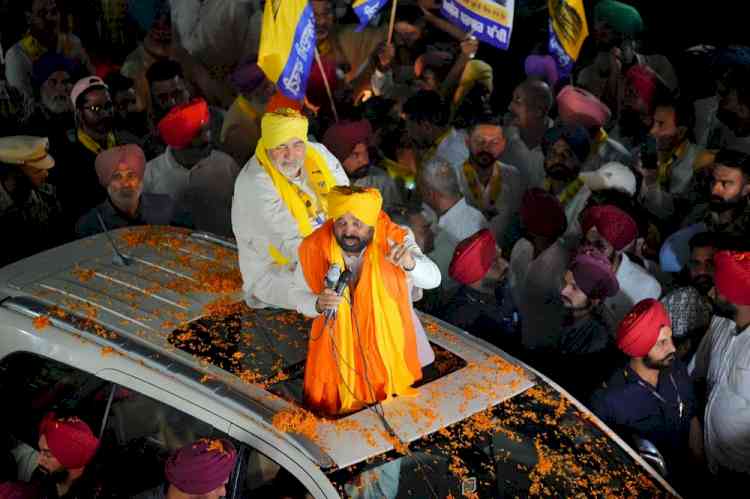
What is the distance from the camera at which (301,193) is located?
20.8 ft

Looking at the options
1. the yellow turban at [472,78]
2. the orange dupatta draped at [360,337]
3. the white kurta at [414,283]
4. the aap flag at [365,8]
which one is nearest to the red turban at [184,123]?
the aap flag at [365,8]

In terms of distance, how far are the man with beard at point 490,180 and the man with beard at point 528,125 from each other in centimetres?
73

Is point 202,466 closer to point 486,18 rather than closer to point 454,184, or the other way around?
point 454,184

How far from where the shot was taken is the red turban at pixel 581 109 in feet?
30.3

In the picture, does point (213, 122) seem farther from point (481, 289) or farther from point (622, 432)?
point (622, 432)

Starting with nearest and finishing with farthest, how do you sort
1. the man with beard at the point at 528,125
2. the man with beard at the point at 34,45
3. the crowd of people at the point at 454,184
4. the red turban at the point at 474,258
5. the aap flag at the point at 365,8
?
the crowd of people at the point at 454,184 < the red turban at the point at 474,258 < the aap flag at the point at 365,8 < the man with beard at the point at 528,125 < the man with beard at the point at 34,45

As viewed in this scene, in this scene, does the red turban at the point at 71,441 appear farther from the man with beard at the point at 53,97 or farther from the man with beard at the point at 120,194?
the man with beard at the point at 53,97

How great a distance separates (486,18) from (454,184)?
2.13m

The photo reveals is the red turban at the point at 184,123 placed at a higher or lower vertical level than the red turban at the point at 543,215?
higher

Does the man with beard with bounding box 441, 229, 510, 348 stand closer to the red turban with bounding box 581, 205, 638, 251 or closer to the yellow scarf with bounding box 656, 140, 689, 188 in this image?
the red turban with bounding box 581, 205, 638, 251

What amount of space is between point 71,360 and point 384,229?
5.87ft

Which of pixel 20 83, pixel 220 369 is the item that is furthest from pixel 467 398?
pixel 20 83

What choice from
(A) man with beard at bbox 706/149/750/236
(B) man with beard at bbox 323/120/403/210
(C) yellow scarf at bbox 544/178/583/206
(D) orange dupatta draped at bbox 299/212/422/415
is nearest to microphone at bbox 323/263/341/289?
(D) orange dupatta draped at bbox 299/212/422/415

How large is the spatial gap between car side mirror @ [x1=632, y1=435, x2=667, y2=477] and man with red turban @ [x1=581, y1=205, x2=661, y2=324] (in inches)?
59.1
